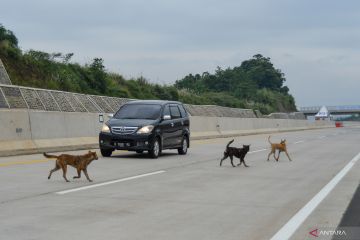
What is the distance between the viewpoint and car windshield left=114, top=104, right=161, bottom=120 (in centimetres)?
2053

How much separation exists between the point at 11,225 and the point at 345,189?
6.82 m

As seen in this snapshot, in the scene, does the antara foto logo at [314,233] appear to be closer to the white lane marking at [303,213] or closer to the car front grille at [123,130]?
the white lane marking at [303,213]

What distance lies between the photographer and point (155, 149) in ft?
65.5

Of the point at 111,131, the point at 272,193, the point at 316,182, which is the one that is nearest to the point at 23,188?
the point at 272,193

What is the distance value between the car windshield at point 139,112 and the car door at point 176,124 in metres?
0.86

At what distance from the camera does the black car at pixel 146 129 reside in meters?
19.5

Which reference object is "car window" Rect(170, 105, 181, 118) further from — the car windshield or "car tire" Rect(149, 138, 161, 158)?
"car tire" Rect(149, 138, 161, 158)

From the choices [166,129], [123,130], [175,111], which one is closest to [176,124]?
[175,111]

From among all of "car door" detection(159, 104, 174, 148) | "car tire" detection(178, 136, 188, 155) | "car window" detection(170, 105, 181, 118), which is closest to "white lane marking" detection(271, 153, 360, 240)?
"car door" detection(159, 104, 174, 148)

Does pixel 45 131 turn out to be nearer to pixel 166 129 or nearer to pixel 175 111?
pixel 166 129

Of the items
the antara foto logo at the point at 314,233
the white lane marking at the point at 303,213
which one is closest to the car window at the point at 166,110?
the white lane marking at the point at 303,213

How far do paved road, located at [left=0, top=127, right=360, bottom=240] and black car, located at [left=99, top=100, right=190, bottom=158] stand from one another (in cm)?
198

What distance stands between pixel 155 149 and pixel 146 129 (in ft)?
2.41

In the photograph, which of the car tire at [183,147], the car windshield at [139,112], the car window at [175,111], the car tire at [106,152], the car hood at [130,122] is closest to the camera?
the car hood at [130,122]
